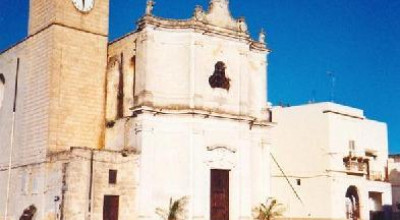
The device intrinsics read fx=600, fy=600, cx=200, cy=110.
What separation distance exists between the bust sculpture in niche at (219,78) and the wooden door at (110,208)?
740 centimetres

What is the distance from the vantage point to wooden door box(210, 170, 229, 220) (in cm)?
2861

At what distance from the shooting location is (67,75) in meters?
28.7

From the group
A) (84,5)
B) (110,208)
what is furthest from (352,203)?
(84,5)

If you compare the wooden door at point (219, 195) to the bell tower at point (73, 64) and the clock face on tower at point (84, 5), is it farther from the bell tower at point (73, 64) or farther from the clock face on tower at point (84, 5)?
the clock face on tower at point (84, 5)

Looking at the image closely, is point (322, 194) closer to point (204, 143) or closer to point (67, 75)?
point (204, 143)

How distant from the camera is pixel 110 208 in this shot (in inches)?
1031

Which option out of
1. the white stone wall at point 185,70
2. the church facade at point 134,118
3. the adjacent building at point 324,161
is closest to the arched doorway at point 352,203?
the adjacent building at point 324,161

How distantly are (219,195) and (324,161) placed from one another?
887 cm

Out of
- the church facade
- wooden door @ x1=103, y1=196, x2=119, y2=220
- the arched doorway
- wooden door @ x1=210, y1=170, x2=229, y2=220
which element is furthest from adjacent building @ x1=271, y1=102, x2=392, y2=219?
wooden door @ x1=103, y1=196, x2=119, y2=220

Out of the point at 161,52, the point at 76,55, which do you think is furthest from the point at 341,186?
the point at 76,55

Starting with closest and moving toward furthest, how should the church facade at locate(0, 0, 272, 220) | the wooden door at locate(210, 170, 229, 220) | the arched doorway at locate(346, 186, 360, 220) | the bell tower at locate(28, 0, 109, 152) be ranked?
the church facade at locate(0, 0, 272, 220)
the bell tower at locate(28, 0, 109, 152)
the wooden door at locate(210, 170, 229, 220)
the arched doorway at locate(346, 186, 360, 220)

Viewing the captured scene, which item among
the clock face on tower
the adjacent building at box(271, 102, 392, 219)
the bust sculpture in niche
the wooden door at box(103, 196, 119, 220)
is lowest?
the wooden door at box(103, 196, 119, 220)

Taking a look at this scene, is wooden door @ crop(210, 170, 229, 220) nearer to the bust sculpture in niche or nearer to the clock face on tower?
the bust sculpture in niche

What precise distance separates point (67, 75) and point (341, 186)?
17.1 m
